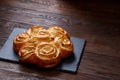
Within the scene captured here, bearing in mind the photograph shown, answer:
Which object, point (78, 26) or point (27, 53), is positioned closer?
point (27, 53)

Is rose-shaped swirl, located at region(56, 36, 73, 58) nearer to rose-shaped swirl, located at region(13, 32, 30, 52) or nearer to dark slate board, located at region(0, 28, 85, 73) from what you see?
dark slate board, located at region(0, 28, 85, 73)

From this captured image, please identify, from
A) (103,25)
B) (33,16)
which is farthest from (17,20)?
(103,25)

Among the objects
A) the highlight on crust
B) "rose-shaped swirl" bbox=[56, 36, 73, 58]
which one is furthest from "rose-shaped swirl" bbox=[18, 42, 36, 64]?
"rose-shaped swirl" bbox=[56, 36, 73, 58]

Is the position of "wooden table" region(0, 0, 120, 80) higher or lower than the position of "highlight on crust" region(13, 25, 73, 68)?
lower

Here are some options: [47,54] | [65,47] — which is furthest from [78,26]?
[47,54]

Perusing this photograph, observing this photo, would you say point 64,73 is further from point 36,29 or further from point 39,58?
point 36,29

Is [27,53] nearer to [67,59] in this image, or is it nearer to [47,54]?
[47,54]
